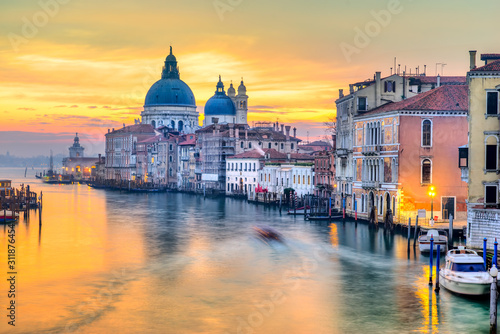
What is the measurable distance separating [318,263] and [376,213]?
12.6 metres

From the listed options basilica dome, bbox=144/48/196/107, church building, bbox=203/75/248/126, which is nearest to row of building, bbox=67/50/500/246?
church building, bbox=203/75/248/126

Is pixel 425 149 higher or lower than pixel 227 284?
higher

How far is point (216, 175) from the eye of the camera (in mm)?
86875

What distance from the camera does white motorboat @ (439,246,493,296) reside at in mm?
22000

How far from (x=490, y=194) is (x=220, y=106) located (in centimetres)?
8717

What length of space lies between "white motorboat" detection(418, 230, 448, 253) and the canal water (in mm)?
491

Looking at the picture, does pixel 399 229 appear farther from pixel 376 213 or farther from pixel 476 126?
pixel 476 126

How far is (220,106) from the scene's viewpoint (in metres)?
115

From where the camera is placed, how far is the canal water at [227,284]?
1992 cm

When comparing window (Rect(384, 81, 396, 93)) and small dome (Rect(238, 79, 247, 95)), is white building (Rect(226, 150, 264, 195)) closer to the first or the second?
window (Rect(384, 81, 396, 93))

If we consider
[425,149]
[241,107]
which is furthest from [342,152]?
[241,107]

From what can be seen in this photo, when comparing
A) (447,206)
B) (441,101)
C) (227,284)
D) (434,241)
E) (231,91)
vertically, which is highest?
(231,91)

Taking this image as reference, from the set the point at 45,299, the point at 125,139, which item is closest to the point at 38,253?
the point at 45,299

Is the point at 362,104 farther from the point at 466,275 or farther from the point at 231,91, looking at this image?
the point at 231,91
